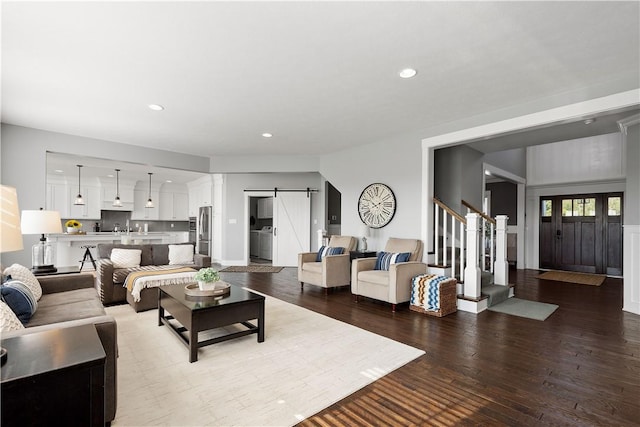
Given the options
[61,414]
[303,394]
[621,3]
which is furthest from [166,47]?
[621,3]

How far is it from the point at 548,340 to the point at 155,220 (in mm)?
10854

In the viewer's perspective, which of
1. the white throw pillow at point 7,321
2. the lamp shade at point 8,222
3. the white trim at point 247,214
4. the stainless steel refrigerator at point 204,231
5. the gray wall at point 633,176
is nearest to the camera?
the lamp shade at point 8,222

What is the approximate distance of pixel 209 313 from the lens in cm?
268

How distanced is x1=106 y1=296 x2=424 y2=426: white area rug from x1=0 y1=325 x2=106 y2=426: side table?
0.72m

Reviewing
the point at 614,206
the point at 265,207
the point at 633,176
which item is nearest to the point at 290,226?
the point at 265,207

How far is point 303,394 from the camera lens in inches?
82.4

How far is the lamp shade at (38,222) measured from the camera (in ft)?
10.4

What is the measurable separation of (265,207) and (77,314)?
7606 mm

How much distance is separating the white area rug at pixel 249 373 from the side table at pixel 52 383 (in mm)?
717

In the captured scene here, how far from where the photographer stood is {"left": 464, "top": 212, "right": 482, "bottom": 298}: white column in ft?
13.4

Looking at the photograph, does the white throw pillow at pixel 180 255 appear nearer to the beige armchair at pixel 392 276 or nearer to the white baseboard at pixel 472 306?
the beige armchair at pixel 392 276

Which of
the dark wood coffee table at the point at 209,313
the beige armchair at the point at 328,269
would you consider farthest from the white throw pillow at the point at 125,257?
the beige armchair at the point at 328,269

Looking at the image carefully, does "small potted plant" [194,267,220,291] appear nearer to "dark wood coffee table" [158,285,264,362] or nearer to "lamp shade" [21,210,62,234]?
"dark wood coffee table" [158,285,264,362]

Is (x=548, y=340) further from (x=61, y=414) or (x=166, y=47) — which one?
(x=166, y=47)
